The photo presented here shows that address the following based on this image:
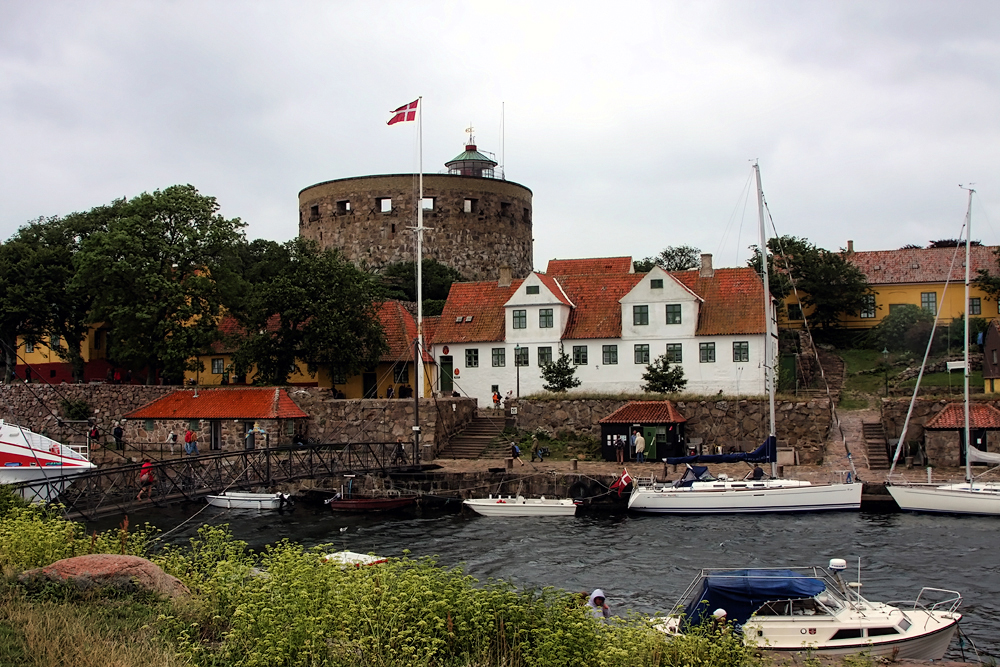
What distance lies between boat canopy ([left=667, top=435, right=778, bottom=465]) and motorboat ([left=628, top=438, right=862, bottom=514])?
38 cm

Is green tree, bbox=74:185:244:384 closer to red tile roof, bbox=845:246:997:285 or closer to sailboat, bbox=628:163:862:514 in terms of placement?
sailboat, bbox=628:163:862:514

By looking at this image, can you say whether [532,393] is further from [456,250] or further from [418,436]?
[456,250]

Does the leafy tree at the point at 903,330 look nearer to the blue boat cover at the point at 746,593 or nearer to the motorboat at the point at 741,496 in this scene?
the motorboat at the point at 741,496

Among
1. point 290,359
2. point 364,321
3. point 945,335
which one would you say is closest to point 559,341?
point 364,321

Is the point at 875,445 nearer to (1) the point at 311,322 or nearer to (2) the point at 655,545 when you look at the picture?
(2) the point at 655,545

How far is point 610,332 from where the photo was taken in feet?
168

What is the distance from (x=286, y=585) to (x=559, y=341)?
37.4 metres

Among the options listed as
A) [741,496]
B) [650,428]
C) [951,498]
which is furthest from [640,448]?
[951,498]

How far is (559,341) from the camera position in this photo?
51938 mm

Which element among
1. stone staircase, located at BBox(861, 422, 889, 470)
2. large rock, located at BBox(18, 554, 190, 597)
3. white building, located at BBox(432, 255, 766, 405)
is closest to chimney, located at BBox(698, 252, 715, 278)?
white building, located at BBox(432, 255, 766, 405)

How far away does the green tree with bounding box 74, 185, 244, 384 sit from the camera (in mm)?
49438

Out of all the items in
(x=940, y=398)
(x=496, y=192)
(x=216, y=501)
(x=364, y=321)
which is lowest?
(x=216, y=501)

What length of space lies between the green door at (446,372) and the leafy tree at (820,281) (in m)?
21.1

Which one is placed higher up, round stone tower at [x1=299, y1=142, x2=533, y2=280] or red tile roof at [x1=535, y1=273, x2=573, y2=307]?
round stone tower at [x1=299, y1=142, x2=533, y2=280]
